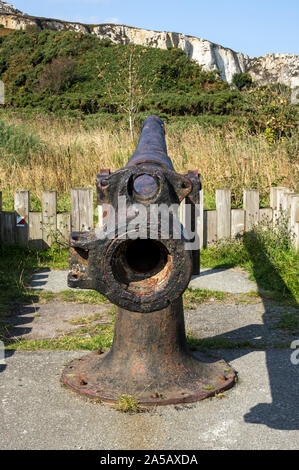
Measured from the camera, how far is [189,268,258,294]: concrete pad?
599 centimetres

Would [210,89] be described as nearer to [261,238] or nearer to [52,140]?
[52,140]

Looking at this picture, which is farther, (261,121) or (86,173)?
(261,121)

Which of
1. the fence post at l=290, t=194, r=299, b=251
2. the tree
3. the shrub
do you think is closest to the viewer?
the fence post at l=290, t=194, r=299, b=251

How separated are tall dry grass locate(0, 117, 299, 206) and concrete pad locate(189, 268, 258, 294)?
7.50ft

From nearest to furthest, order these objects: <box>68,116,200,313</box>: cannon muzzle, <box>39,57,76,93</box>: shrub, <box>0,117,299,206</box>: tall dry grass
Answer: <box>68,116,200,313</box>: cannon muzzle → <box>0,117,299,206</box>: tall dry grass → <box>39,57,76,93</box>: shrub

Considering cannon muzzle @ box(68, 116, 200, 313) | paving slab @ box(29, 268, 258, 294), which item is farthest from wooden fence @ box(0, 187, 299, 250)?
cannon muzzle @ box(68, 116, 200, 313)

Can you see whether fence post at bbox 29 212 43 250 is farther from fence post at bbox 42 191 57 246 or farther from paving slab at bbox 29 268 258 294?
paving slab at bbox 29 268 258 294

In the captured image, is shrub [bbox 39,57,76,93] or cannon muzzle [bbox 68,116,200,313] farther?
shrub [bbox 39,57,76,93]

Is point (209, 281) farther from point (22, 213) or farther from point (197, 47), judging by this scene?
point (197, 47)

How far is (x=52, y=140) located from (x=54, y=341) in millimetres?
8791

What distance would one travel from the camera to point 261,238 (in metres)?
7.32

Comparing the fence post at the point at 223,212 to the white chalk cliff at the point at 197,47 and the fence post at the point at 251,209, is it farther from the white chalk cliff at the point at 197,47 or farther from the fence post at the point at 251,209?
the white chalk cliff at the point at 197,47
